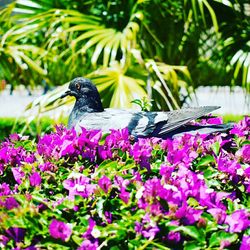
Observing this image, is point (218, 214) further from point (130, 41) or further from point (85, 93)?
point (130, 41)

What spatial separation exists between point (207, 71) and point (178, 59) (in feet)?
1.38

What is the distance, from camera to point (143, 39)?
5340 mm

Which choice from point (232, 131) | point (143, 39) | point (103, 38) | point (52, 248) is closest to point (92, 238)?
point (52, 248)

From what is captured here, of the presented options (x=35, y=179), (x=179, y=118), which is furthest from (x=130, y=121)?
(x=35, y=179)

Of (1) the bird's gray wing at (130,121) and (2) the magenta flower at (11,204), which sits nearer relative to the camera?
(2) the magenta flower at (11,204)

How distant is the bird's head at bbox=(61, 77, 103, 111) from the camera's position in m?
3.19

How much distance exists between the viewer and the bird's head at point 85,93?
3.19 metres

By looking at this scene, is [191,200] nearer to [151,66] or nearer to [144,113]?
[144,113]

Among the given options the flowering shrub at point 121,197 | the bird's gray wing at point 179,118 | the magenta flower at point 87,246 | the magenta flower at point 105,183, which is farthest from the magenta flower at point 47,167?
the bird's gray wing at point 179,118

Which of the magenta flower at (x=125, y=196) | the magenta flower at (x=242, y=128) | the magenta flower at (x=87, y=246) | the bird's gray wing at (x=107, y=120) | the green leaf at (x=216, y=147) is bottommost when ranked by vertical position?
the bird's gray wing at (x=107, y=120)

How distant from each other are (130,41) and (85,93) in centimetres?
141

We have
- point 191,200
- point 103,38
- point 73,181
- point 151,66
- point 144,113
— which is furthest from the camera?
point 103,38

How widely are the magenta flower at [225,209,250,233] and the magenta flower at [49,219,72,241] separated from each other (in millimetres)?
462

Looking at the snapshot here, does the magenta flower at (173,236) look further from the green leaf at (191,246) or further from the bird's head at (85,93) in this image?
the bird's head at (85,93)
